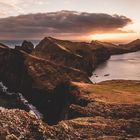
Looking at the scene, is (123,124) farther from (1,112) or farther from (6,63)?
(6,63)

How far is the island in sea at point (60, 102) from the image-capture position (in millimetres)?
33938

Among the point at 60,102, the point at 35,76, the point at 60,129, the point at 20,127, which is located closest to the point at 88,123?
the point at 60,129

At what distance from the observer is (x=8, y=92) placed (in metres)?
96.2

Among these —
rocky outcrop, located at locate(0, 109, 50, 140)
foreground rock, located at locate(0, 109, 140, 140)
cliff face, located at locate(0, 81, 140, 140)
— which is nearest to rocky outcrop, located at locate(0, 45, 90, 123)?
cliff face, located at locate(0, 81, 140, 140)

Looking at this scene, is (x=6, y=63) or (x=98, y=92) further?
(x=6, y=63)

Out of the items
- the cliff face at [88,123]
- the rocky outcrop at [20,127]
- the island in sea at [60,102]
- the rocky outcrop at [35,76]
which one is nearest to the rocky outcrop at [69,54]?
the island in sea at [60,102]

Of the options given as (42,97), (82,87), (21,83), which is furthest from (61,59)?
(82,87)

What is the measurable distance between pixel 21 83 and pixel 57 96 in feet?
78.5

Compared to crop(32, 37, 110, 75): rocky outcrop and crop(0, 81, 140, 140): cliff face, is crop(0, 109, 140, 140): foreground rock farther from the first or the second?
crop(32, 37, 110, 75): rocky outcrop

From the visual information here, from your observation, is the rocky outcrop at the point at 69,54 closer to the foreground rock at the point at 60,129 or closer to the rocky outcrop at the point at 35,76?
the rocky outcrop at the point at 35,76

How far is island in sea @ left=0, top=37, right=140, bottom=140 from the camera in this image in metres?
33.9

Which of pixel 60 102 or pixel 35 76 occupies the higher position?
pixel 35 76

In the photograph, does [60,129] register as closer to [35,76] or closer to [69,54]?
[35,76]

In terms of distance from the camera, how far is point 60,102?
75.1 metres
